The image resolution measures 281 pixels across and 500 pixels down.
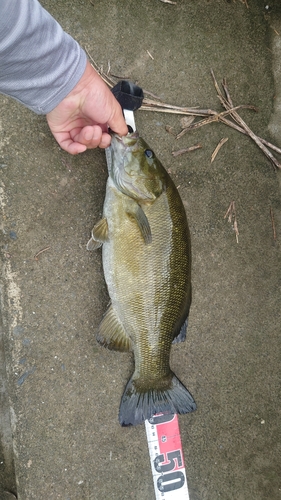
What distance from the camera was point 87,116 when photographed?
2.56 m

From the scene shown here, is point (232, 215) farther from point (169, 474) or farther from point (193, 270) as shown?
point (169, 474)

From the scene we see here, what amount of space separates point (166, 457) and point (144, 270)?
1.48 metres

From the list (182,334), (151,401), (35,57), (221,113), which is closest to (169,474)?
(151,401)

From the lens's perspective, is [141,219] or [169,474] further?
[169,474]

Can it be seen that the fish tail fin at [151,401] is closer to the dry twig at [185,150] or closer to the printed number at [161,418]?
the printed number at [161,418]

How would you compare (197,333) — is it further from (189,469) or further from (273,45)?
(273,45)

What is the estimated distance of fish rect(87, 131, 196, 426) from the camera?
258 centimetres

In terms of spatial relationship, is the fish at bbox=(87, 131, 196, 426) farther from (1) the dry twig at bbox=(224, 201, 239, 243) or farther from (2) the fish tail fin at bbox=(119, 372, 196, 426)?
(1) the dry twig at bbox=(224, 201, 239, 243)

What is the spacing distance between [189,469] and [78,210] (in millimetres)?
2122

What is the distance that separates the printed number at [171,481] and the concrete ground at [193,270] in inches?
3.1

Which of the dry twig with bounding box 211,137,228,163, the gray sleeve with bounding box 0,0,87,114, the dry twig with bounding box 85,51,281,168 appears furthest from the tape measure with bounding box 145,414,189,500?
the gray sleeve with bounding box 0,0,87,114

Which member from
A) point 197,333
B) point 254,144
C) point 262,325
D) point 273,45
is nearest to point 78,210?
point 197,333

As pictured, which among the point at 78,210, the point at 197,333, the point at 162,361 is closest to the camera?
the point at 162,361

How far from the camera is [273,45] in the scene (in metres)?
3.32
